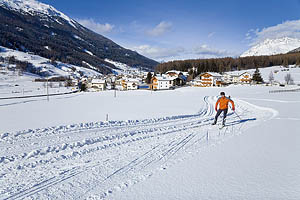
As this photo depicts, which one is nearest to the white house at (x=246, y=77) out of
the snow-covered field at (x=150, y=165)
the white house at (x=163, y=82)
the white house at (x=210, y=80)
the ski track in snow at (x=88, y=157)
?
the white house at (x=210, y=80)

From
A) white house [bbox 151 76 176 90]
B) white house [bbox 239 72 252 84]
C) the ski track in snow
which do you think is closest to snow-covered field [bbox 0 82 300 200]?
the ski track in snow

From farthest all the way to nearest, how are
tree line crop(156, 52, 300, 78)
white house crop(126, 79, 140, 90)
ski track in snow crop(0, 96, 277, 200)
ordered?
tree line crop(156, 52, 300, 78)
white house crop(126, 79, 140, 90)
ski track in snow crop(0, 96, 277, 200)

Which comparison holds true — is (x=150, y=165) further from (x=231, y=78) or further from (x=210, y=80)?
(x=231, y=78)

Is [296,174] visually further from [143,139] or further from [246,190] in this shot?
[143,139]

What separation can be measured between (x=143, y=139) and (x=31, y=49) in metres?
222

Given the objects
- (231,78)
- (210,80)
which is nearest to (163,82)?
(210,80)

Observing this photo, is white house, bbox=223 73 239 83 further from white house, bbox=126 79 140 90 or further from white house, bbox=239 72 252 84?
white house, bbox=126 79 140 90

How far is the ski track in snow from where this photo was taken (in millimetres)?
3293

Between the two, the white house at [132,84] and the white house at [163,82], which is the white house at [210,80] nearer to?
the white house at [163,82]

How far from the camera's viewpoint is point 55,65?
155875 millimetres

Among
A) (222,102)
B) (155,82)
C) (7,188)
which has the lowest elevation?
(7,188)

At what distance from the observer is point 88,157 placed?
15.4 feet

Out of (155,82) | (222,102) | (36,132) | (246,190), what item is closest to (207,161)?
(246,190)

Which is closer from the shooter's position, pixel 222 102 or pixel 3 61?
pixel 222 102
